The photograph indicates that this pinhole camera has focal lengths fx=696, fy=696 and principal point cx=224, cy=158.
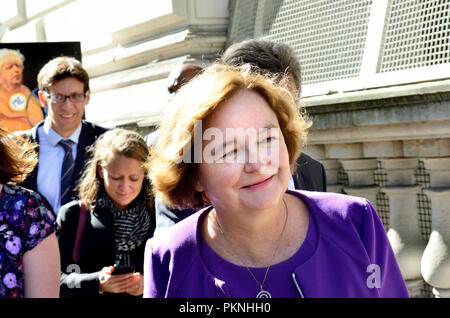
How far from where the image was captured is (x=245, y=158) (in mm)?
1911

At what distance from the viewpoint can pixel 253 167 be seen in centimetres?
190

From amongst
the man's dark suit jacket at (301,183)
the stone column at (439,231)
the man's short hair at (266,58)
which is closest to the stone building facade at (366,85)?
the stone column at (439,231)

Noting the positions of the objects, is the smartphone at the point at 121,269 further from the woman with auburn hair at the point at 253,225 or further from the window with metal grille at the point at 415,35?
the window with metal grille at the point at 415,35

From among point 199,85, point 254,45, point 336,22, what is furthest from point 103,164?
point 336,22

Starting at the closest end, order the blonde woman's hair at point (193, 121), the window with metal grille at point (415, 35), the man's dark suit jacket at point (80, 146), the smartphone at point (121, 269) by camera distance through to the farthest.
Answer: the blonde woman's hair at point (193, 121) < the smartphone at point (121, 269) < the man's dark suit jacket at point (80, 146) < the window with metal grille at point (415, 35)

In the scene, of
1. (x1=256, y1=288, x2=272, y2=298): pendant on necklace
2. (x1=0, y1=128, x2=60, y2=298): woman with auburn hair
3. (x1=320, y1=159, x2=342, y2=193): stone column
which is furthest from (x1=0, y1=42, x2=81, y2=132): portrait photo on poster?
(x1=256, y1=288, x2=272, y2=298): pendant on necklace

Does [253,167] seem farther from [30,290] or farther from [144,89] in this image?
[144,89]

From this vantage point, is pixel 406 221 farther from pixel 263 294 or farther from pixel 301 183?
pixel 263 294

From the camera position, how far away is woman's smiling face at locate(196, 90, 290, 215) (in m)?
1.90

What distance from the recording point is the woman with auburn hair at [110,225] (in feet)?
10.9

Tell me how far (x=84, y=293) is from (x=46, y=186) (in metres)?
1.15

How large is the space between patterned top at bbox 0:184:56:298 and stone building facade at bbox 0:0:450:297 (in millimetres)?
2407

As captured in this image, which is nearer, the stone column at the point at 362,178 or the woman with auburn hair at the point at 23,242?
the woman with auburn hair at the point at 23,242

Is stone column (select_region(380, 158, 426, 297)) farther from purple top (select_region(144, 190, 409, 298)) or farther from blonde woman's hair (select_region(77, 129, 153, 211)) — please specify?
purple top (select_region(144, 190, 409, 298))
